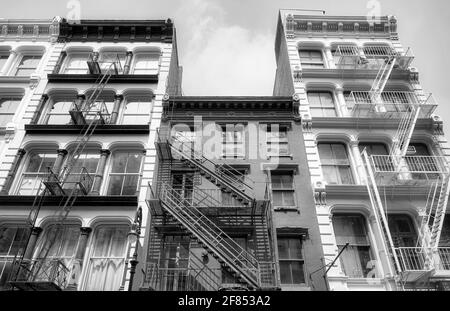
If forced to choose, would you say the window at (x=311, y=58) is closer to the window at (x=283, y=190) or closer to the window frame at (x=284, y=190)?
the window frame at (x=284, y=190)

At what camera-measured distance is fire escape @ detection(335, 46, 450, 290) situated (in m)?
13.2

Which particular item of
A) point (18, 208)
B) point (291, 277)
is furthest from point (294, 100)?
point (18, 208)

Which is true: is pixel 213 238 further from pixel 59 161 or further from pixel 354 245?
pixel 59 161

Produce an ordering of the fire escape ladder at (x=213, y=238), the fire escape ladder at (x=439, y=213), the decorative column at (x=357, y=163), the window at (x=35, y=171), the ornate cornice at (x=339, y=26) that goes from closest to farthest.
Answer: the fire escape ladder at (x=213, y=238) < the fire escape ladder at (x=439, y=213) < the window at (x=35, y=171) < the decorative column at (x=357, y=163) < the ornate cornice at (x=339, y=26)

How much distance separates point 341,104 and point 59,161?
45.2 ft

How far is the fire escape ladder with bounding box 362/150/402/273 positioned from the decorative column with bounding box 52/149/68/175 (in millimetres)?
13161

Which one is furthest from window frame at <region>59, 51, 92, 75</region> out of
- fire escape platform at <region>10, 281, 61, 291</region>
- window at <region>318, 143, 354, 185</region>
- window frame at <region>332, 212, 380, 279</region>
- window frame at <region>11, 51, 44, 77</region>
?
window frame at <region>332, 212, 380, 279</region>

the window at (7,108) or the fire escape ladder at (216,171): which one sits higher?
the window at (7,108)

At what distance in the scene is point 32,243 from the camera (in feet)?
45.6

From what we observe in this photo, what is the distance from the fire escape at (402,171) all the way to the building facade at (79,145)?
942 cm

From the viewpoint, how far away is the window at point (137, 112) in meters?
17.9

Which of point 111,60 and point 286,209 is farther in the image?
point 111,60

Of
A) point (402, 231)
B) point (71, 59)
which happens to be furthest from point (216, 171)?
point (71, 59)

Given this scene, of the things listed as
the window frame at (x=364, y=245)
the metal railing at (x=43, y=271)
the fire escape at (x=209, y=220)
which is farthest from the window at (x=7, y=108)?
the window frame at (x=364, y=245)
